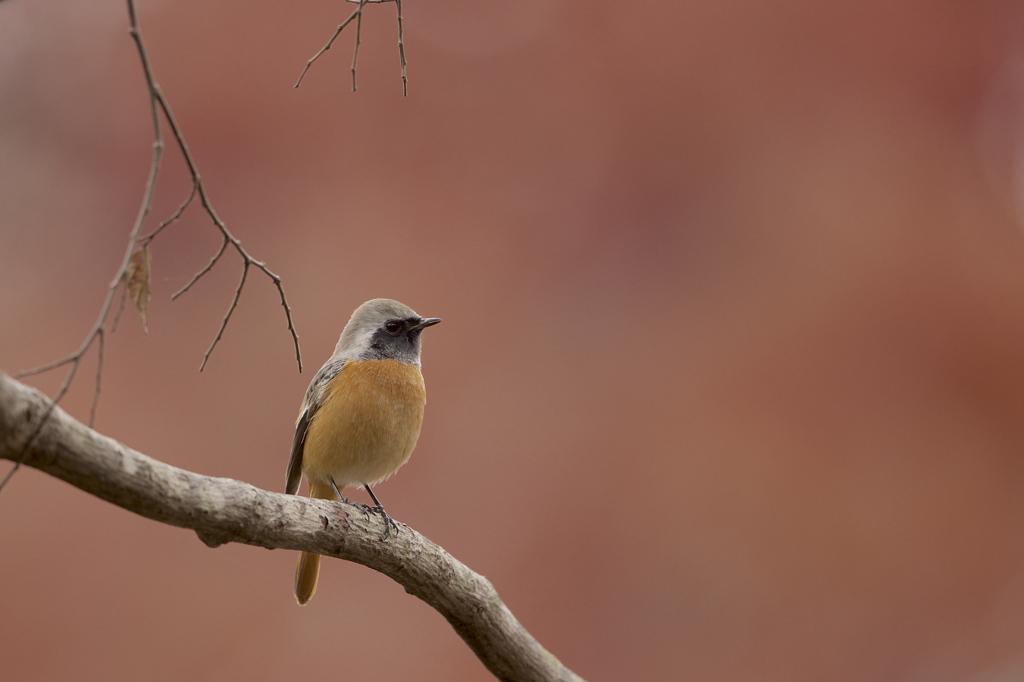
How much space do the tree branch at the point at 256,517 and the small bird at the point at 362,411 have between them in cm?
57

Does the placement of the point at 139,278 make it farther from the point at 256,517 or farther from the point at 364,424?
the point at 364,424

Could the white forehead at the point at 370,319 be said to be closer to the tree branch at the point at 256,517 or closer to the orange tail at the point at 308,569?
the orange tail at the point at 308,569

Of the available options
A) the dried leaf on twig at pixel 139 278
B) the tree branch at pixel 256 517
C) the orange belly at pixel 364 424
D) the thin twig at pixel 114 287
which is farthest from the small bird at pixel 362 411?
the thin twig at pixel 114 287

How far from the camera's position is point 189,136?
881cm

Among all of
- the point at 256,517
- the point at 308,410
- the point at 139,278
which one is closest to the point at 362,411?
the point at 308,410

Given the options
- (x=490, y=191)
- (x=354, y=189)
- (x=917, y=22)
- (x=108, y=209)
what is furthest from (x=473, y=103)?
(x=917, y=22)

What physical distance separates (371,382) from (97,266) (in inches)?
245

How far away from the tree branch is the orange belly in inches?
25.4

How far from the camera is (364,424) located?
3.46 metres

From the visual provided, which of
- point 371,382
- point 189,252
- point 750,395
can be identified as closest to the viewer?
point 371,382

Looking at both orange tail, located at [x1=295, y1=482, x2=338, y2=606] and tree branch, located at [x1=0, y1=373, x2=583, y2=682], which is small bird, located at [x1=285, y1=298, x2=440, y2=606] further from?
tree branch, located at [x1=0, y1=373, x2=583, y2=682]

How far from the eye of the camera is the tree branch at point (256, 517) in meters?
1.78

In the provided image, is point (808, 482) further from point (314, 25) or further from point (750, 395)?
point (314, 25)

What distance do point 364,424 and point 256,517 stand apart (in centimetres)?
117
